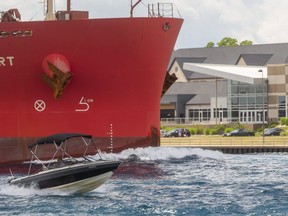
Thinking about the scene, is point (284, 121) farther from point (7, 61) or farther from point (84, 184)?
point (84, 184)

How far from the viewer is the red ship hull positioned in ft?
132

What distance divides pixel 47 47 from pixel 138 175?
7.85 metres

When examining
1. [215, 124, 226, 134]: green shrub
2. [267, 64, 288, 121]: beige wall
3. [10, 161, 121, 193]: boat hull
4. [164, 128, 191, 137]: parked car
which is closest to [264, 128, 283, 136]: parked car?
[215, 124, 226, 134]: green shrub

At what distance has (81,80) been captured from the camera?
133 ft

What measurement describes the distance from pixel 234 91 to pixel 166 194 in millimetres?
77348

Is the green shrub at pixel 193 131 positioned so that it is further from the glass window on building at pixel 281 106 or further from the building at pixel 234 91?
the glass window on building at pixel 281 106

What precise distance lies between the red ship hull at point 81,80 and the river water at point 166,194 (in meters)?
2.02

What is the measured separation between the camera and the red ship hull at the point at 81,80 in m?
40.2

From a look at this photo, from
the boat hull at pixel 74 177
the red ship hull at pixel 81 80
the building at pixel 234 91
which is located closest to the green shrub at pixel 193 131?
the building at pixel 234 91

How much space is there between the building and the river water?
46.0 metres

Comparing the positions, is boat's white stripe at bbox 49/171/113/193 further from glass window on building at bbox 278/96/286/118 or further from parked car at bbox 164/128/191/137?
glass window on building at bbox 278/96/286/118

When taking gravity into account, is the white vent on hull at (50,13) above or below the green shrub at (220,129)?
above

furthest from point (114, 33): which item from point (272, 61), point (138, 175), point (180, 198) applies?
point (272, 61)

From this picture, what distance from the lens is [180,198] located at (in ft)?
102
